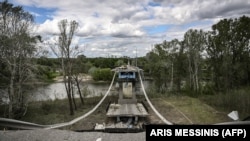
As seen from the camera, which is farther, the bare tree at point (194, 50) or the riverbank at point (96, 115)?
the bare tree at point (194, 50)

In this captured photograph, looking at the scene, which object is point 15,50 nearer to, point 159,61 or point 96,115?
point 96,115

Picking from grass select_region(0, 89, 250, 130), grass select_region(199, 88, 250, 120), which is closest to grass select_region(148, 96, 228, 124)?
grass select_region(0, 89, 250, 130)

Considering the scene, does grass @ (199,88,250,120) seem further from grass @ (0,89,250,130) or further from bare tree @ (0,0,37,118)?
bare tree @ (0,0,37,118)

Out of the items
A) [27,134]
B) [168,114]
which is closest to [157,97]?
[168,114]

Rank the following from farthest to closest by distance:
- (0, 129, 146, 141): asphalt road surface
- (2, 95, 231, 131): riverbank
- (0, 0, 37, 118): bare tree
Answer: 1. (2, 95, 231, 131): riverbank
2. (0, 0, 37, 118): bare tree
3. (0, 129, 146, 141): asphalt road surface

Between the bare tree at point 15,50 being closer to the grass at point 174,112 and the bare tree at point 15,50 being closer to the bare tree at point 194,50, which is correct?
the grass at point 174,112

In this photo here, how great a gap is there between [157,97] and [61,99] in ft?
30.7

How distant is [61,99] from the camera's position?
925 inches

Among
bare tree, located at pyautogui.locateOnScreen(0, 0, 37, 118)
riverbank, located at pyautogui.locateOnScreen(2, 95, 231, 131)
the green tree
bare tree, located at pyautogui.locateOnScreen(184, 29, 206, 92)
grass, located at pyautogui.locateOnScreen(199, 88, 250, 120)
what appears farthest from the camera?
bare tree, located at pyautogui.locateOnScreen(184, 29, 206, 92)

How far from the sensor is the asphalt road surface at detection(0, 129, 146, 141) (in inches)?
123

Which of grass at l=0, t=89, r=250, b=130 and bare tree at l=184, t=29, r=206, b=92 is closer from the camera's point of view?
grass at l=0, t=89, r=250, b=130

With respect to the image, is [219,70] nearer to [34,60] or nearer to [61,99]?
[61,99]

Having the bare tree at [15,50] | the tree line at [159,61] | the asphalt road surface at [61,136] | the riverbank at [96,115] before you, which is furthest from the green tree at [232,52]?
the asphalt road surface at [61,136]

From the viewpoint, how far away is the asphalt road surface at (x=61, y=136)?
3129mm
